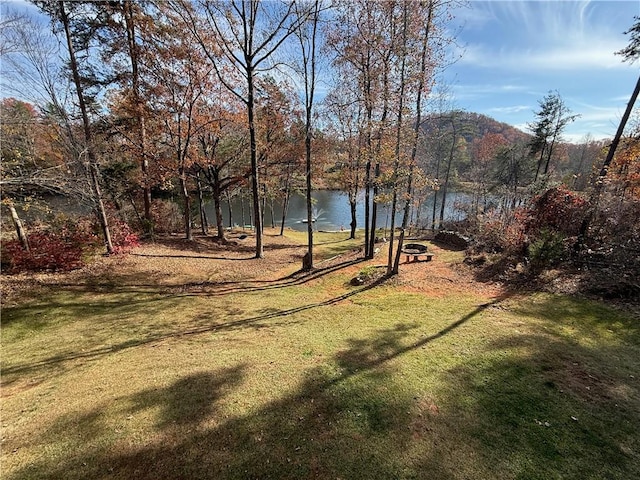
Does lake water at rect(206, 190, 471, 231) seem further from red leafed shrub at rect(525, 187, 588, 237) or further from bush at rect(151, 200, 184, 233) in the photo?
red leafed shrub at rect(525, 187, 588, 237)

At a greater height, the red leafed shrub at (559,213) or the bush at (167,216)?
the red leafed shrub at (559,213)

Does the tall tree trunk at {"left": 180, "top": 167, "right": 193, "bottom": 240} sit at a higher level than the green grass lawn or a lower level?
higher

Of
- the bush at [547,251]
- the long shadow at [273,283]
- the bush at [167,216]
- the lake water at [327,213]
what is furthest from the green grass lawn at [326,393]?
the lake water at [327,213]

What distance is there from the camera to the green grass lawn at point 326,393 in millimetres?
3148

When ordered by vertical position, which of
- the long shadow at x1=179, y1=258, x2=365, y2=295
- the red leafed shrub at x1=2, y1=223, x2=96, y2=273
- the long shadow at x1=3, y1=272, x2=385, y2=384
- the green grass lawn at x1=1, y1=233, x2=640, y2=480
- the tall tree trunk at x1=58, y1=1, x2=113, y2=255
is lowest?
the long shadow at x1=179, y1=258, x2=365, y2=295

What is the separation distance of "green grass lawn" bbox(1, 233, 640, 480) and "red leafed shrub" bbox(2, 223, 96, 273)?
2.65 metres

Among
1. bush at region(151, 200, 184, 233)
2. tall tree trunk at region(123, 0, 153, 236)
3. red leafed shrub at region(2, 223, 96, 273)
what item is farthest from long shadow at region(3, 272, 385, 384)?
bush at region(151, 200, 184, 233)

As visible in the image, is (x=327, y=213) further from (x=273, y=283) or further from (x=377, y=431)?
(x=377, y=431)

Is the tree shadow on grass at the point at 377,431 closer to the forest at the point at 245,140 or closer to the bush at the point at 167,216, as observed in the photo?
the forest at the point at 245,140

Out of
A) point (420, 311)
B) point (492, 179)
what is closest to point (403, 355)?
point (420, 311)

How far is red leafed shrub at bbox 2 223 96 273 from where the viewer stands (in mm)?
9672

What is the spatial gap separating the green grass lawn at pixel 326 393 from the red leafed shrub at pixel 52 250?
2649 millimetres

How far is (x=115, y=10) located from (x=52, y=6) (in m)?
2.80

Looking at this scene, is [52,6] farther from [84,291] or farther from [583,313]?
[583,313]
